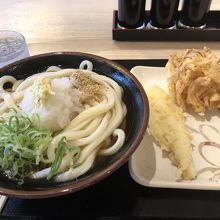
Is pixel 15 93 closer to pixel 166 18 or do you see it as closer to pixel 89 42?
pixel 89 42

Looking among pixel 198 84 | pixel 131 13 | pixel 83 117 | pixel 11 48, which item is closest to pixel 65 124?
pixel 83 117

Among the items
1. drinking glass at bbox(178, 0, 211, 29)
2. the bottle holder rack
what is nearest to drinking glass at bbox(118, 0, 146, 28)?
the bottle holder rack

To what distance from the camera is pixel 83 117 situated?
1173 mm

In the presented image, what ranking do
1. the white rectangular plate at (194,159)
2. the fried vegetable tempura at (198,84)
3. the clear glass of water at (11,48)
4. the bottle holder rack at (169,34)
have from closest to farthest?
the white rectangular plate at (194,159)
the fried vegetable tempura at (198,84)
the clear glass of water at (11,48)
the bottle holder rack at (169,34)

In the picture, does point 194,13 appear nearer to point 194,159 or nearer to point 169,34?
point 169,34

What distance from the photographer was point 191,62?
1.46 meters

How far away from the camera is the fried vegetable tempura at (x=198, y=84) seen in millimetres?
1429

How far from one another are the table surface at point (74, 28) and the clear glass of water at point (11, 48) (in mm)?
170

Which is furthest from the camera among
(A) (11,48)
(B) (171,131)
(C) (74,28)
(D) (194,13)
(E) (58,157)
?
(C) (74,28)

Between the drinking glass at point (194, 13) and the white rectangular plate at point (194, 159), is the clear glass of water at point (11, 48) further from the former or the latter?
the drinking glass at point (194, 13)

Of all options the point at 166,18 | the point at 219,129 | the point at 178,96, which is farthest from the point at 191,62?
the point at 166,18

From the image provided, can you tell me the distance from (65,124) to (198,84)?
0.72 meters

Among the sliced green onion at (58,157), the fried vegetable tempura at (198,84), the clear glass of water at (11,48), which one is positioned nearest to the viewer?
the sliced green onion at (58,157)

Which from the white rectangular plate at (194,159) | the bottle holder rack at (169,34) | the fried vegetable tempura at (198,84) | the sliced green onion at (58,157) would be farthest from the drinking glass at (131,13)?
the sliced green onion at (58,157)
